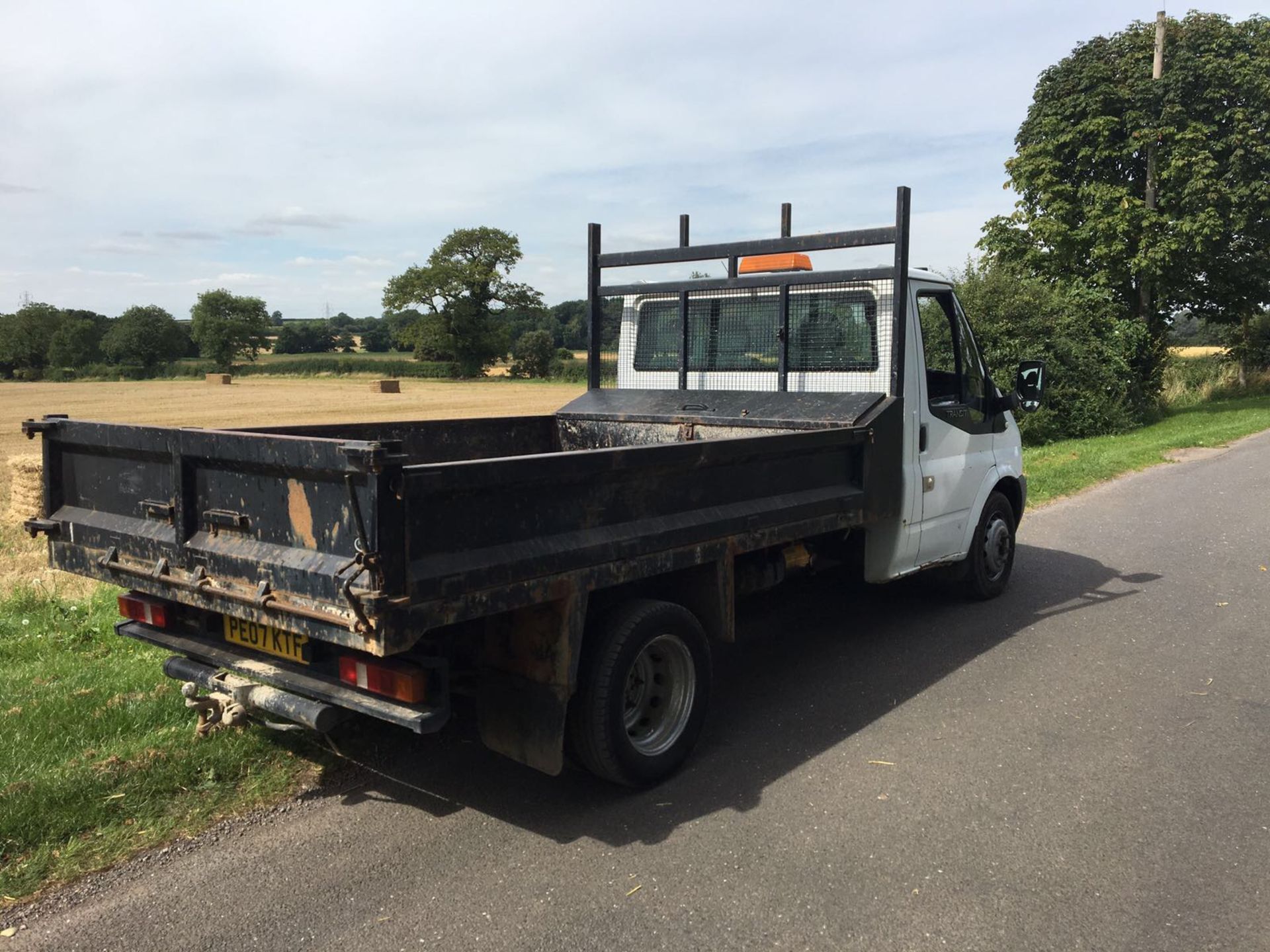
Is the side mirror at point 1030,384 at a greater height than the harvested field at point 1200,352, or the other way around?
the harvested field at point 1200,352

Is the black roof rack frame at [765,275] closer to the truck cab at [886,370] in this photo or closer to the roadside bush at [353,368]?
the truck cab at [886,370]

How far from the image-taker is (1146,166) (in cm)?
2342

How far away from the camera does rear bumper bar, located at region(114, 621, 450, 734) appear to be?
134 inches

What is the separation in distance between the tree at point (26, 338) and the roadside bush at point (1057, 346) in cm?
8311

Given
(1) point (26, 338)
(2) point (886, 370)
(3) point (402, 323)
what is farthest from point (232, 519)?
(1) point (26, 338)

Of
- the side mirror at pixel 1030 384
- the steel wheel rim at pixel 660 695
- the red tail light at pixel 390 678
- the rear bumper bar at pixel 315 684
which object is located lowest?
the steel wheel rim at pixel 660 695

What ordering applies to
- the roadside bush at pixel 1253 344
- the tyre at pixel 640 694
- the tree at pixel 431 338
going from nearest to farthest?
the tyre at pixel 640 694, the roadside bush at pixel 1253 344, the tree at pixel 431 338

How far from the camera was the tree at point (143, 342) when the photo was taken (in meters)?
83.0

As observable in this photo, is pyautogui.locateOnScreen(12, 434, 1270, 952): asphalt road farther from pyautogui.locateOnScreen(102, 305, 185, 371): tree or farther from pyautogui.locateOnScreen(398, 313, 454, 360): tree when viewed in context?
pyautogui.locateOnScreen(102, 305, 185, 371): tree

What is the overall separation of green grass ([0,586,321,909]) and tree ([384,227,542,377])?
74.4 metres

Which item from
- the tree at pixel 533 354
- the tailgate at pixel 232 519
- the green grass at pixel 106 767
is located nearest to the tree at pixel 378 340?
the tree at pixel 533 354

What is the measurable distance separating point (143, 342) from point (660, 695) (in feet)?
297

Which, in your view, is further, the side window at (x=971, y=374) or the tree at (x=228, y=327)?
the tree at (x=228, y=327)

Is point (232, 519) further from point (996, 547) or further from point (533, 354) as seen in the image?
point (533, 354)
